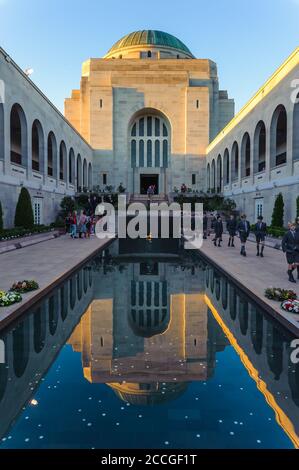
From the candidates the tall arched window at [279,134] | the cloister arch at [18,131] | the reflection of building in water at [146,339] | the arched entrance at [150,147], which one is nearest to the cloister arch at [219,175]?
the tall arched window at [279,134]

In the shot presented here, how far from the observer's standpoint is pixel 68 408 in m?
4.27

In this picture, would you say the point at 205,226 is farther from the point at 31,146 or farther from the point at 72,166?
the point at 72,166

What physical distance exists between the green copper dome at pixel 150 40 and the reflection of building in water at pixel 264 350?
199 ft

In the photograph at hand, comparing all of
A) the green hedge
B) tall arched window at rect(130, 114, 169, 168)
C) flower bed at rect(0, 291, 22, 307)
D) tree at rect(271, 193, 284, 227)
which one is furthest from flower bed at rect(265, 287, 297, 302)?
tall arched window at rect(130, 114, 169, 168)

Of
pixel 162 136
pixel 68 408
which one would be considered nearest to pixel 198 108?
pixel 162 136

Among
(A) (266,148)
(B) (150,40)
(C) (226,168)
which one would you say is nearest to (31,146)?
(A) (266,148)

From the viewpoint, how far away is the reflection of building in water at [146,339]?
493 centimetres

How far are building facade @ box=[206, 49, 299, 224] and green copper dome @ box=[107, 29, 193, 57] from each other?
28624 millimetres

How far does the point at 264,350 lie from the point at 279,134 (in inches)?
1266

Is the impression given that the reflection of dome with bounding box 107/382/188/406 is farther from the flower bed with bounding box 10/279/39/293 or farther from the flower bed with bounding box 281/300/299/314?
the flower bed with bounding box 10/279/39/293

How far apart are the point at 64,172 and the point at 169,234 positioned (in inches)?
526

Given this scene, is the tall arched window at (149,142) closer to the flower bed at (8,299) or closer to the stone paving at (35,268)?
the stone paving at (35,268)

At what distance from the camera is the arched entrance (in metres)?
51.0
